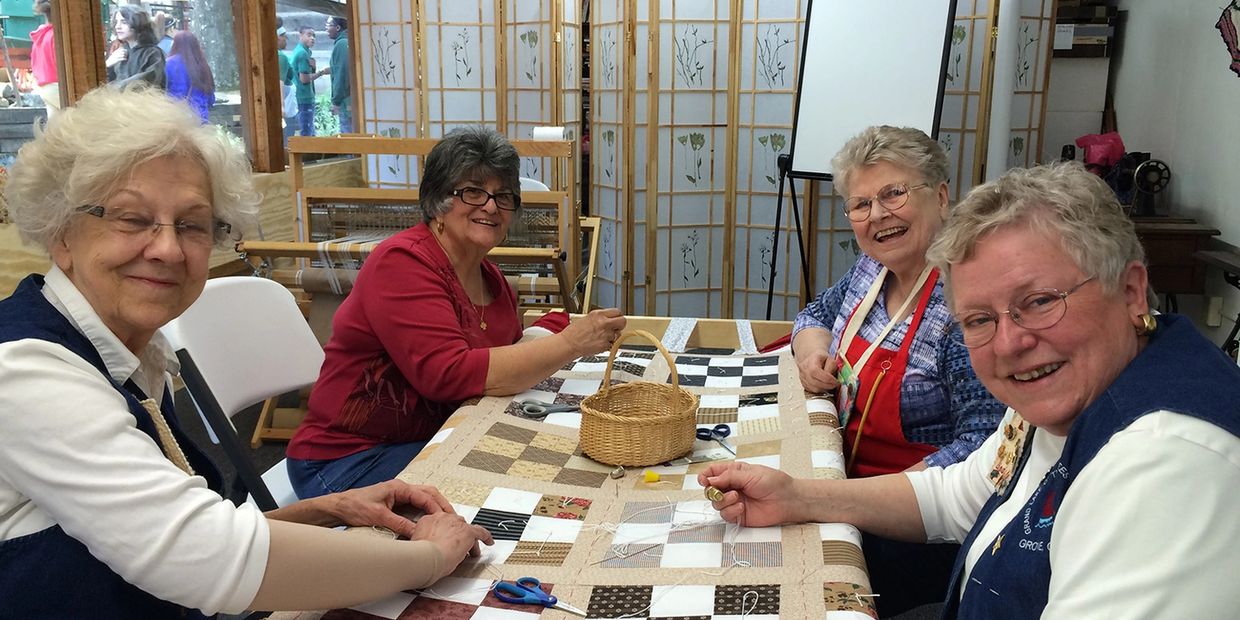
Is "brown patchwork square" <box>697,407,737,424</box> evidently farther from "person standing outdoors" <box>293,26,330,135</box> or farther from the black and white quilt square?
"person standing outdoors" <box>293,26,330,135</box>

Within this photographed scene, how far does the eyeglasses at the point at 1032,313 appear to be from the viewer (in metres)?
1.04

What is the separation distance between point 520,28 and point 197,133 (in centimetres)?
394

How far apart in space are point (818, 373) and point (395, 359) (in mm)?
957

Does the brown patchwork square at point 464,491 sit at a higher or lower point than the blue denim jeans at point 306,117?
lower

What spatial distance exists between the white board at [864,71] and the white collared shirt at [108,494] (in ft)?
10.7

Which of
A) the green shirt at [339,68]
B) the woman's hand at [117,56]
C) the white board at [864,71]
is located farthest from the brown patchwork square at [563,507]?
the green shirt at [339,68]

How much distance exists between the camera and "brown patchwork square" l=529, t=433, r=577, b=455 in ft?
5.91

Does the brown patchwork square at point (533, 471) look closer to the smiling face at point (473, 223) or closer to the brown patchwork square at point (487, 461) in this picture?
the brown patchwork square at point (487, 461)

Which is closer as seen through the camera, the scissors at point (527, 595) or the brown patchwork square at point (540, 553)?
the scissors at point (527, 595)

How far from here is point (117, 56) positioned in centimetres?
443

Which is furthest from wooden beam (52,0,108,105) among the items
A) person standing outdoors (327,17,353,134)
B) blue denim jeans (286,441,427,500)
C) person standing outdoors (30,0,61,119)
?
blue denim jeans (286,441,427,500)

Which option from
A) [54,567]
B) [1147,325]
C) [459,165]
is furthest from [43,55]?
[1147,325]

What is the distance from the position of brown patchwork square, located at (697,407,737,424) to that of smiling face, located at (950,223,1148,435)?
2.99ft

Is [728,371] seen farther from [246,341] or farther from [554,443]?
[246,341]
